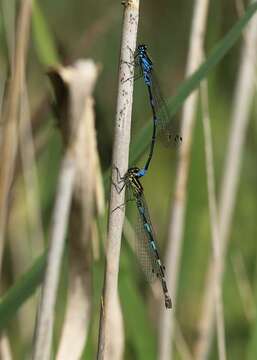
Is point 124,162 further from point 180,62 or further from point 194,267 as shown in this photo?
point 180,62

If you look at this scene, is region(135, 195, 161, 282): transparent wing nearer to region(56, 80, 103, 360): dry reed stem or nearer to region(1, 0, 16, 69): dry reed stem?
region(56, 80, 103, 360): dry reed stem

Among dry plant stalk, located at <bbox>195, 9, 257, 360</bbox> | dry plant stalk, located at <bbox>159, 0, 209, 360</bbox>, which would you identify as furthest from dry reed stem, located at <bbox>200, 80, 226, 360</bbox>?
dry plant stalk, located at <bbox>195, 9, 257, 360</bbox>

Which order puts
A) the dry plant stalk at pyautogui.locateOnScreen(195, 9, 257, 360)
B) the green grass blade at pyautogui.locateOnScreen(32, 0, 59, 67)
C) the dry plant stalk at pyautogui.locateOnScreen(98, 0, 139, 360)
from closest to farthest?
the dry plant stalk at pyautogui.locateOnScreen(98, 0, 139, 360) → the green grass blade at pyautogui.locateOnScreen(32, 0, 59, 67) → the dry plant stalk at pyautogui.locateOnScreen(195, 9, 257, 360)

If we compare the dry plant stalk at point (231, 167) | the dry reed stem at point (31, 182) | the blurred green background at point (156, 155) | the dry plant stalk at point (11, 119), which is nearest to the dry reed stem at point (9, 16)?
the blurred green background at point (156, 155)

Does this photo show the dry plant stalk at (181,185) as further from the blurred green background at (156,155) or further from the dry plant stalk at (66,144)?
→ the dry plant stalk at (66,144)

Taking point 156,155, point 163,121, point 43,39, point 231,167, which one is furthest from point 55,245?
point 156,155

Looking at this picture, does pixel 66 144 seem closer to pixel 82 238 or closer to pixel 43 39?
pixel 82 238

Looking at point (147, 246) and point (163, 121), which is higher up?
point (163, 121)
